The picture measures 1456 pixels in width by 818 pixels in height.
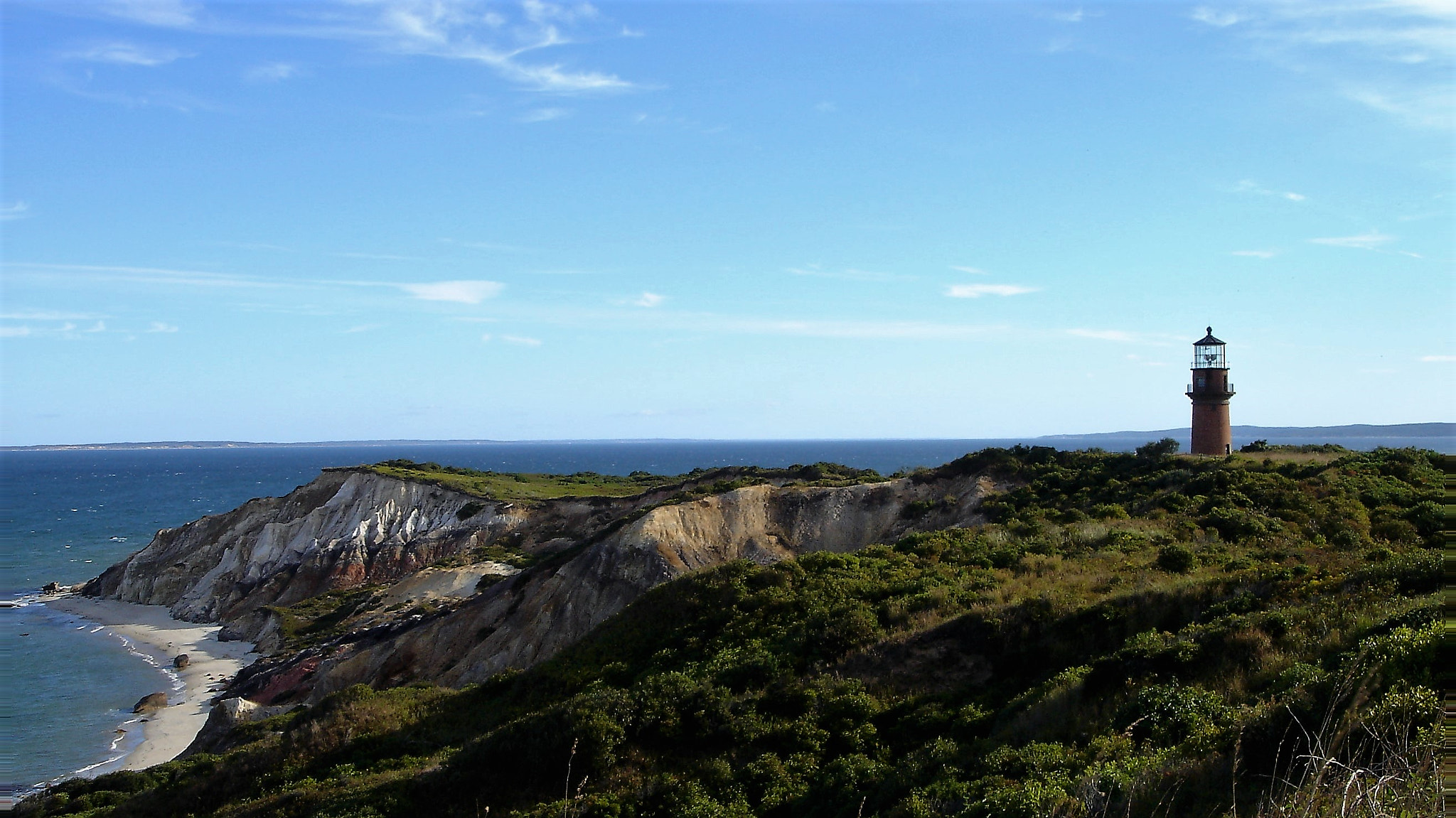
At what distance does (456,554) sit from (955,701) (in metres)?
41.5

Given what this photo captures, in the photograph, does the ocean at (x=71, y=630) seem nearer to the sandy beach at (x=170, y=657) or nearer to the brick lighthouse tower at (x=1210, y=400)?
the sandy beach at (x=170, y=657)

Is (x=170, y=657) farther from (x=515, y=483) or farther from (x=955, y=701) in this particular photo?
(x=955, y=701)

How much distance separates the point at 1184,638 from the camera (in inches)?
478

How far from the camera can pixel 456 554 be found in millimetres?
50156

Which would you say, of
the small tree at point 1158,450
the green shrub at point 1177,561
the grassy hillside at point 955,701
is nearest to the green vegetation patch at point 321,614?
the grassy hillside at point 955,701

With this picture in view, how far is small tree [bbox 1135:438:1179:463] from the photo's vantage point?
34469mm

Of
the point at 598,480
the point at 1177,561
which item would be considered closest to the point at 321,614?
the point at 598,480

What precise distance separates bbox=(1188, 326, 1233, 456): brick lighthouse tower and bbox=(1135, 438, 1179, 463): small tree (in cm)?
87

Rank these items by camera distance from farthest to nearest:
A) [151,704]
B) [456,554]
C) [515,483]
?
[515,483] → [456,554] → [151,704]

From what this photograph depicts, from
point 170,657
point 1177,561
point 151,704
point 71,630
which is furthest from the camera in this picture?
point 71,630

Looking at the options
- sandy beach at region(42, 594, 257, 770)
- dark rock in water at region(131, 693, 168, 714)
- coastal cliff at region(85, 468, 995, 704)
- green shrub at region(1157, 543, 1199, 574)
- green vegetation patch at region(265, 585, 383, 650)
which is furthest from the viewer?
green vegetation patch at region(265, 585, 383, 650)

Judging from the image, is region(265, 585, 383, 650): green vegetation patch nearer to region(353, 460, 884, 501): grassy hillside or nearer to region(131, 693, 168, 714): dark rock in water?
region(131, 693, 168, 714): dark rock in water

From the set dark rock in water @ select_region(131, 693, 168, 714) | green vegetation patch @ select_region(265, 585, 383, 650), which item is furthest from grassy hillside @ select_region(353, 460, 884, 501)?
dark rock in water @ select_region(131, 693, 168, 714)

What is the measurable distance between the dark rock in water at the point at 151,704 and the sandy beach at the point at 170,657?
262mm
